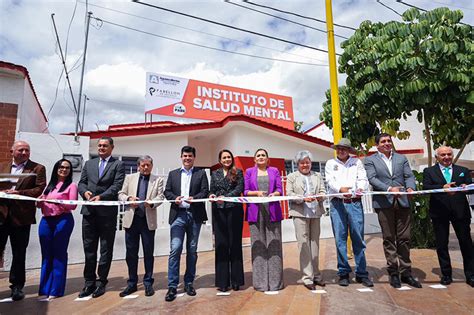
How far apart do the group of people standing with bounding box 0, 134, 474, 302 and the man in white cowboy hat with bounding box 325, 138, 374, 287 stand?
0.01 m

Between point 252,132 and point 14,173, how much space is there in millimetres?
6696

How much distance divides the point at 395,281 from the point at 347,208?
0.98m

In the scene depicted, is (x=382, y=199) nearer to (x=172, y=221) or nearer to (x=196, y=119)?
(x=172, y=221)

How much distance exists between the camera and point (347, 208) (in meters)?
3.85

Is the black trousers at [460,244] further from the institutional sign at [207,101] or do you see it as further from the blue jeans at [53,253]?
the institutional sign at [207,101]

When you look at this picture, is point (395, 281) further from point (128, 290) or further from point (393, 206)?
point (128, 290)

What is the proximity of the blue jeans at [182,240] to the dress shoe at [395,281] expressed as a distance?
2356 mm

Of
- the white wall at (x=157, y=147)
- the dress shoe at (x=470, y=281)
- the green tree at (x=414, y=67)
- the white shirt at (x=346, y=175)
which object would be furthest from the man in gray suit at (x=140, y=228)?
the white wall at (x=157, y=147)

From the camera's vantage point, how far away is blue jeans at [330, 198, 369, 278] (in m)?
3.79

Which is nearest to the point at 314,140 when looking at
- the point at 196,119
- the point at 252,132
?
the point at 252,132

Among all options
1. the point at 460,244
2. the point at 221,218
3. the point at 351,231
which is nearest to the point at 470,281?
the point at 460,244

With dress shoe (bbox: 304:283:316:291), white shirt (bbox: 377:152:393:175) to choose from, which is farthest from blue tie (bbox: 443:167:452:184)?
dress shoe (bbox: 304:283:316:291)

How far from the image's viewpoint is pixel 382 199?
12.5ft

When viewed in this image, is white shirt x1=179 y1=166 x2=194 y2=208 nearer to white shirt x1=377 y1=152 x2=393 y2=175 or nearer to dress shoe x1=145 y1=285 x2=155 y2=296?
dress shoe x1=145 y1=285 x2=155 y2=296
